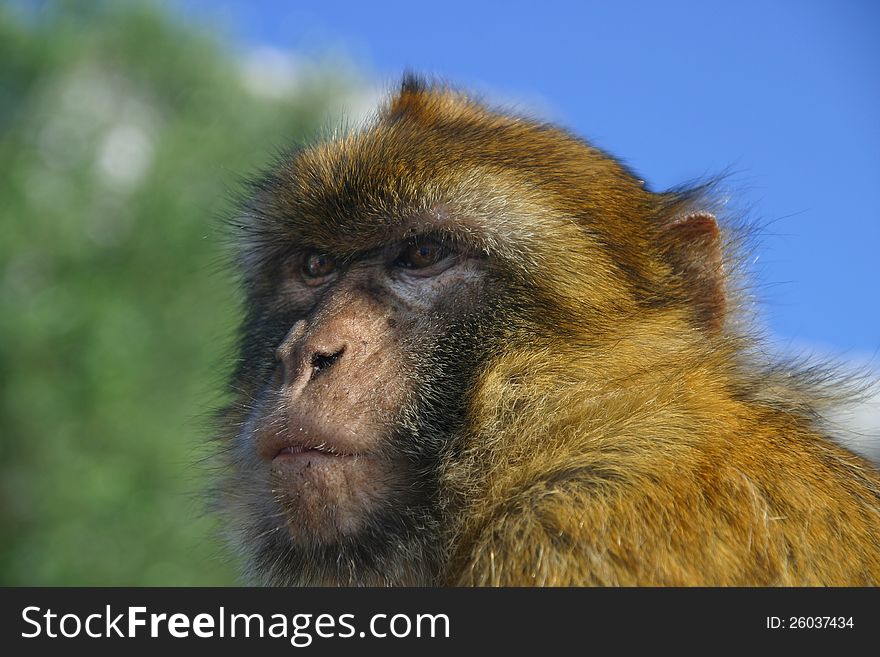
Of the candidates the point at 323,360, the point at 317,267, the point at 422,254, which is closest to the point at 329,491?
the point at 323,360

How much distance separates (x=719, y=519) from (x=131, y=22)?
2491 centimetres

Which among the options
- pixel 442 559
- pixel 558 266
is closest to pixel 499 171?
pixel 558 266

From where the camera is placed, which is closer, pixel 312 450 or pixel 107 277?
pixel 312 450

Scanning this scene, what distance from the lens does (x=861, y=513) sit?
298 centimetres

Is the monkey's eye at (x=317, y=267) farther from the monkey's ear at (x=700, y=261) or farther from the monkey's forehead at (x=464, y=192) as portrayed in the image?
the monkey's ear at (x=700, y=261)

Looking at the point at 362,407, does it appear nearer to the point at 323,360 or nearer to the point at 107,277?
the point at 323,360

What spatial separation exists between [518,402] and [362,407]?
50 cm

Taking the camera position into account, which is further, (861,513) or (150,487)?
(150,487)

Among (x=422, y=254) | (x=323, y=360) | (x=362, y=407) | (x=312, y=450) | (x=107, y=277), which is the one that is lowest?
(x=312, y=450)

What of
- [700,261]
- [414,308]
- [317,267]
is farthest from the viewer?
[317,267]

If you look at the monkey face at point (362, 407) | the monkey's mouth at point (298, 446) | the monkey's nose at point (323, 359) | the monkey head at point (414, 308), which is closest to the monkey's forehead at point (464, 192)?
the monkey head at point (414, 308)

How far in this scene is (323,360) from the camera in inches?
122

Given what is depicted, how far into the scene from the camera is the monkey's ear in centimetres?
359

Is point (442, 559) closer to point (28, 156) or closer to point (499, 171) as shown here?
point (499, 171)
